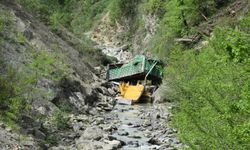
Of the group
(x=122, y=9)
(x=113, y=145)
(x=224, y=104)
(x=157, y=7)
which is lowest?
(x=113, y=145)

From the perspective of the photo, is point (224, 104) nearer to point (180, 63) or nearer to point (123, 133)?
point (123, 133)

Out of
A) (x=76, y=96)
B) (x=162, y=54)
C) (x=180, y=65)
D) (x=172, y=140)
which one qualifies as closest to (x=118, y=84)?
(x=162, y=54)

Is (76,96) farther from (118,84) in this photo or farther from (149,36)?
(149,36)

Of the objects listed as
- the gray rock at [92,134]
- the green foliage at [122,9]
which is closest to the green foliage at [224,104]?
the gray rock at [92,134]

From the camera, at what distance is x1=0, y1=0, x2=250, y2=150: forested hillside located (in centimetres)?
1208

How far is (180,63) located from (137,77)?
709 inches

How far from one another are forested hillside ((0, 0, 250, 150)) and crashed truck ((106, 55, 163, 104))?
225 centimetres

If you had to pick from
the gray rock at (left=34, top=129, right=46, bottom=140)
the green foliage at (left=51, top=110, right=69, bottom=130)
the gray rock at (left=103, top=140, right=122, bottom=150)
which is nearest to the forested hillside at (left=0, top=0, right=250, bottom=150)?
the gray rock at (left=34, top=129, right=46, bottom=140)

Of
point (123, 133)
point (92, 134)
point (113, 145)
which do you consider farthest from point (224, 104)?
point (123, 133)

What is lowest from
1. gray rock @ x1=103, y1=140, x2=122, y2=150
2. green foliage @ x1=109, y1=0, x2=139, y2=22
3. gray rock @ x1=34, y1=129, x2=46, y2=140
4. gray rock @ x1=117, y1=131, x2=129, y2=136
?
gray rock @ x1=103, y1=140, x2=122, y2=150

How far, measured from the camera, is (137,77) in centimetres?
4472

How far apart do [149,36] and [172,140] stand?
35352mm

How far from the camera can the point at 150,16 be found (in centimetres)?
5716

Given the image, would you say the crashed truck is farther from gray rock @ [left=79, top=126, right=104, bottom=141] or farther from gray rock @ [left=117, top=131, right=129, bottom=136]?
gray rock @ [left=79, top=126, right=104, bottom=141]
